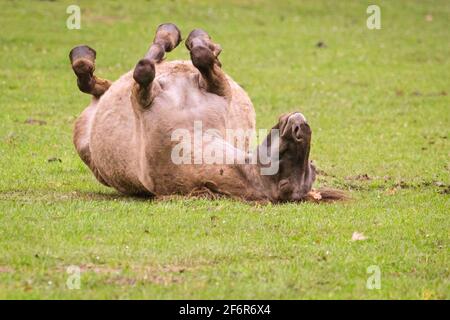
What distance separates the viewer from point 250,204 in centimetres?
941

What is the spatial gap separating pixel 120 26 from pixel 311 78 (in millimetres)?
5671

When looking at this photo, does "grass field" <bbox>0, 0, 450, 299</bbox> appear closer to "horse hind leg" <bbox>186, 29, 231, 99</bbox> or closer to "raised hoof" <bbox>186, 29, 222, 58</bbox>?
"horse hind leg" <bbox>186, 29, 231, 99</bbox>

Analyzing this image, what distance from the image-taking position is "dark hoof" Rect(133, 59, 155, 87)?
948cm

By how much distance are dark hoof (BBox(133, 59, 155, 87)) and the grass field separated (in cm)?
115

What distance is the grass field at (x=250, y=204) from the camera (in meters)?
7.52

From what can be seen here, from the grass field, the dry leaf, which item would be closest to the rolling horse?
the grass field

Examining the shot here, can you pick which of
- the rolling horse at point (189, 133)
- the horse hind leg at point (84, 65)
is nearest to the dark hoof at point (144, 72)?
the rolling horse at point (189, 133)

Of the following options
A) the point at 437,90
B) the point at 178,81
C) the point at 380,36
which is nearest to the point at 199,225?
the point at 178,81

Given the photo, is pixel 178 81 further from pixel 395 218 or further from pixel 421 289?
Answer: pixel 421 289

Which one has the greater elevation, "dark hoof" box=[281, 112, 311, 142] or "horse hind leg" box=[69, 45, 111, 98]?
"horse hind leg" box=[69, 45, 111, 98]

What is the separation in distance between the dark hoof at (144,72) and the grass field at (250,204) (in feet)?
3.78

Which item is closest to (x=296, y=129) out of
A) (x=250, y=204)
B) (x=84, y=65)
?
(x=250, y=204)

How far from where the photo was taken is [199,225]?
891 cm

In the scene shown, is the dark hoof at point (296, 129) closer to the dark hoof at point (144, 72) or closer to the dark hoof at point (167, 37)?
the dark hoof at point (144, 72)
